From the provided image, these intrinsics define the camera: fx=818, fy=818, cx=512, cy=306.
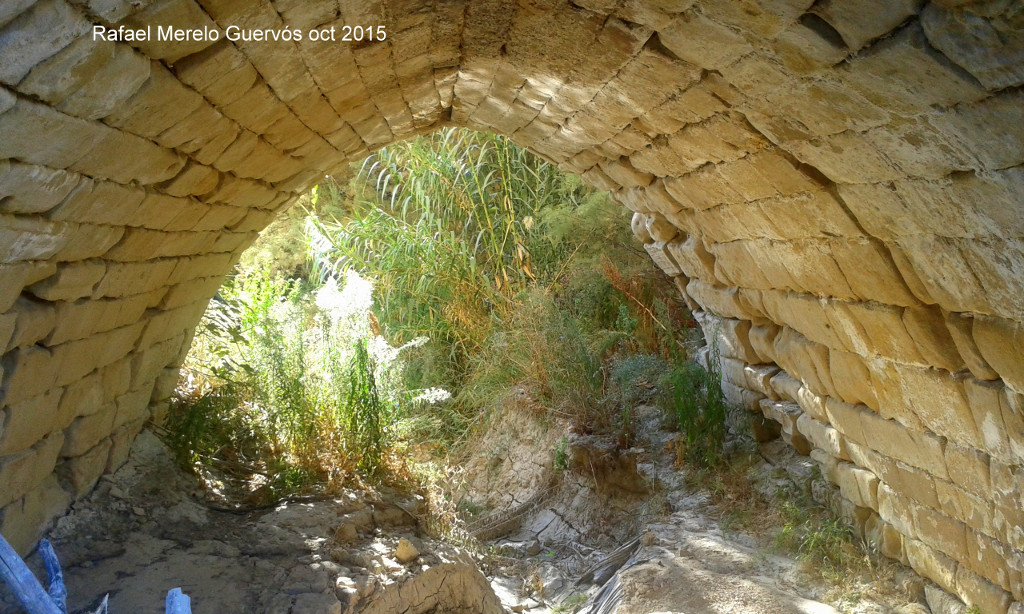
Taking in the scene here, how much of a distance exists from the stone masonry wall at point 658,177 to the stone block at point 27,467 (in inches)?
0.6

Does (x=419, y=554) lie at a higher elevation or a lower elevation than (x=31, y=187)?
lower

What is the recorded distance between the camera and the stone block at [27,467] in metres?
3.44

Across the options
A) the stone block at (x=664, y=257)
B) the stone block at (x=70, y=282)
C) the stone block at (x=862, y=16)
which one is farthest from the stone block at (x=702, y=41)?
the stone block at (x=664, y=257)

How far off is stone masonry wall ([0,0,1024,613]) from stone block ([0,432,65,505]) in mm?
16

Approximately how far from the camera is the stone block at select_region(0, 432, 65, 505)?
344 cm

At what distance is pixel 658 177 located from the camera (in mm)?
4734

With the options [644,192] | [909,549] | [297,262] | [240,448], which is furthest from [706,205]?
[297,262]

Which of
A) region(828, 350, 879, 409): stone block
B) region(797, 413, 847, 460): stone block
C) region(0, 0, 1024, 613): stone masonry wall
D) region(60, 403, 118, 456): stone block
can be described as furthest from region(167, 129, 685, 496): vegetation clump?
region(828, 350, 879, 409): stone block

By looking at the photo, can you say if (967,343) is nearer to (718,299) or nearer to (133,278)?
(718,299)

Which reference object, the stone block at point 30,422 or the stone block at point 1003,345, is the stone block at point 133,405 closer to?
the stone block at point 30,422

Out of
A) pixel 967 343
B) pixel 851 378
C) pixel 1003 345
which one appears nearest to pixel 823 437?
pixel 851 378

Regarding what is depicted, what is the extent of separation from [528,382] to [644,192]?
3.39 m

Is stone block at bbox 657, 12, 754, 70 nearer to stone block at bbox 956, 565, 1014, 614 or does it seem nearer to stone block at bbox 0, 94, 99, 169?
stone block at bbox 0, 94, 99, 169

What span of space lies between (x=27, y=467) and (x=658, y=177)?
352 cm
